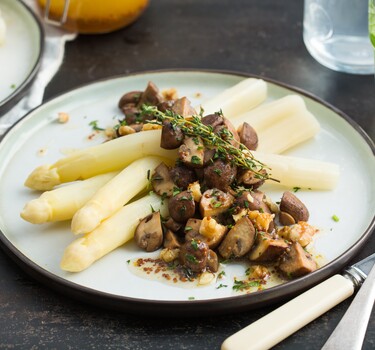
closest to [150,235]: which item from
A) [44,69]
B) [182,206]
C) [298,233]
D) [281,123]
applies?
[182,206]

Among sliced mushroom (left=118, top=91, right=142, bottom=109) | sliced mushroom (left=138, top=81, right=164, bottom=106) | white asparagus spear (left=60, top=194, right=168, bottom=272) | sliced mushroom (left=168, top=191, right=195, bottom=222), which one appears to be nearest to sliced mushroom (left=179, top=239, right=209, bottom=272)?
sliced mushroom (left=168, top=191, right=195, bottom=222)

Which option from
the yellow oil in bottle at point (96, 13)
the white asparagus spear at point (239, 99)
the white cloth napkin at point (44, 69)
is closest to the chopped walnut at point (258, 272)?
the white asparagus spear at point (239, 99)

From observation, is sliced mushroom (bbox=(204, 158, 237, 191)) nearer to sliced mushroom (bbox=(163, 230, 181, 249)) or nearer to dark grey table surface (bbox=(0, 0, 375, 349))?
sliced mushroom (bbox=(163, 230, 181, 249))

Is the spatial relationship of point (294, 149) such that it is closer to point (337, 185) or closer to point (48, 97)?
point (337, 185)

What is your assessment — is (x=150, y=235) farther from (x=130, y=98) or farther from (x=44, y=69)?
(x=44, y=69)

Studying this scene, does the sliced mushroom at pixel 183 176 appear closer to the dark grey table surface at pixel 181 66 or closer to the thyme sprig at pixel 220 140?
the thyme sprig at pixel 220 140

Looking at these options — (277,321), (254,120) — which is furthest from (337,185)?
(277,321)
